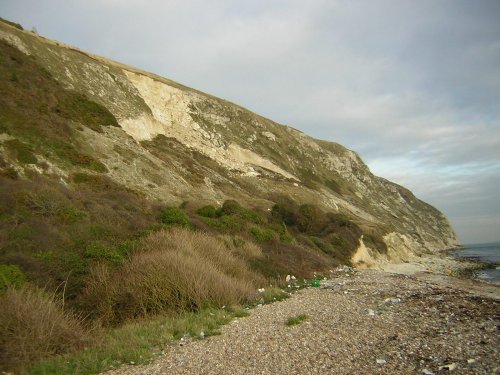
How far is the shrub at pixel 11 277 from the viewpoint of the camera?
9.37 meters

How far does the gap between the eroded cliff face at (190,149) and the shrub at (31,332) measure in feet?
54.3

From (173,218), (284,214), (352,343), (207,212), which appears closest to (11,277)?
(352,343)

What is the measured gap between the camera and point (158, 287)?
11.0 meters

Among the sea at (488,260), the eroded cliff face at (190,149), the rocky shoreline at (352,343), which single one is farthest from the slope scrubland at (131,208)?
the sea at (488,260)

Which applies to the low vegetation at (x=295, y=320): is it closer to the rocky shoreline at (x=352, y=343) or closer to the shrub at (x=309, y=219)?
the rocky shoreline at (x=352, y=343)

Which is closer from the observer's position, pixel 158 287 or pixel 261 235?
pixel 158 287

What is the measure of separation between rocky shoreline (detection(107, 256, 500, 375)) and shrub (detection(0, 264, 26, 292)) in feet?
14.9

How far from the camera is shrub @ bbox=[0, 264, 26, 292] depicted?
9372mm

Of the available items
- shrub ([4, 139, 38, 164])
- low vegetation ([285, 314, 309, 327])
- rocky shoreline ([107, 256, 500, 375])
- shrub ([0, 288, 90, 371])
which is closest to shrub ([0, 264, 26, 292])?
shrub ([0, 288, 90, 371])

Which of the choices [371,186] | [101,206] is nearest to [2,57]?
[101,206]

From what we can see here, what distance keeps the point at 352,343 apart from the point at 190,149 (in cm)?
4180

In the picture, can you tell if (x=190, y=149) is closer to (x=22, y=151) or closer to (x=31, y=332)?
(x=22, y=151)

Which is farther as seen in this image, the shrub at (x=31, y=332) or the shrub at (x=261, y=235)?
the shrub at (x=261, y=235)

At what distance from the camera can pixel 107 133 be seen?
3491 cm
